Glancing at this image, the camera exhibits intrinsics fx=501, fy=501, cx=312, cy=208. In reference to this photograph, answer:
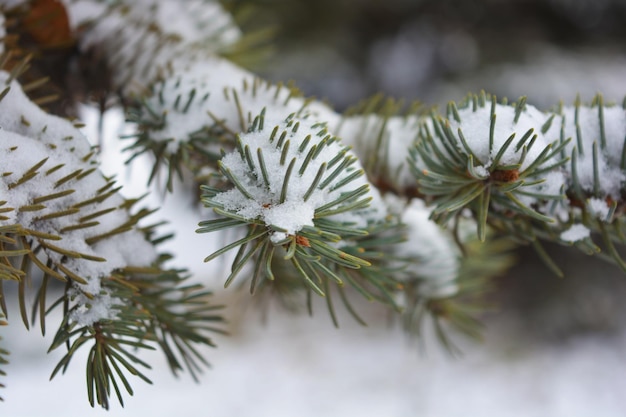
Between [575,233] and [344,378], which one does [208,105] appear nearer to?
[575,233]

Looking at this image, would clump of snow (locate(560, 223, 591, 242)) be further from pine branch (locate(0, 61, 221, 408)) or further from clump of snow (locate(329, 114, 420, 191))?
pine branch (locate(0, 61, 221, 408))

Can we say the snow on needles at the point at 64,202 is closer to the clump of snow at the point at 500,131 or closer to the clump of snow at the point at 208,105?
the clump of snow at the point at 208,105

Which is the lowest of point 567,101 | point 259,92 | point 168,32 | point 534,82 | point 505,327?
point 505,327

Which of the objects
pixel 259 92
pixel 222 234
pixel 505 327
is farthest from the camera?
pixel 505 327

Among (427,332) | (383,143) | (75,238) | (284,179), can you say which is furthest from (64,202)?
(427,332)

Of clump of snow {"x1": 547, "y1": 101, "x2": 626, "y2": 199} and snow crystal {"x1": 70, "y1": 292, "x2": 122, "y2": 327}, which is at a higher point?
snow crystal {"x1": 70, "y1": 292, "x2": 122, "y2": 327}

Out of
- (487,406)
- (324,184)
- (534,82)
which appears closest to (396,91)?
(534,82)

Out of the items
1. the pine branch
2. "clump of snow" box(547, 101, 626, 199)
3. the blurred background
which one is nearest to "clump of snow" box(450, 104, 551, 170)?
"clump of snow" box(547, 101, 626, 199)

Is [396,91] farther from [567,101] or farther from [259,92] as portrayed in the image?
[259,92]
